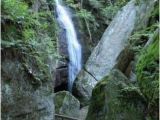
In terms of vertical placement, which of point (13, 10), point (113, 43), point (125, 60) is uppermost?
point (13, 10)

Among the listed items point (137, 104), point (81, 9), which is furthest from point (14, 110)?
point (81, 9)

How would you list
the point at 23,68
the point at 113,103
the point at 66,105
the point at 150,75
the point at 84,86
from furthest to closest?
the point at 84,86 → the point at 66,105 → the point at 23,68 → the point at 113,103 → the point at 150,75

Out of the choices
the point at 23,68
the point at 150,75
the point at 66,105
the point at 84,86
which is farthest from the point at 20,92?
the point at 84,86

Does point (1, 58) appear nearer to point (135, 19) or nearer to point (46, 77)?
point (46, 77)

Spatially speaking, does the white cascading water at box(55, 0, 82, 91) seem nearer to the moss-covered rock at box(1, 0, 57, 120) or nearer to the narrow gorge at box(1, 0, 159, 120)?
the narrow gorge at box(1, 0, 159, 120)

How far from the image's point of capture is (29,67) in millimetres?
6758

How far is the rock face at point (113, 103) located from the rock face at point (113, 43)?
565 cm

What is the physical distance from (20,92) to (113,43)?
7.93 metres

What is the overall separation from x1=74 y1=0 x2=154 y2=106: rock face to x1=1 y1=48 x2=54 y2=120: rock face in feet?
20.0

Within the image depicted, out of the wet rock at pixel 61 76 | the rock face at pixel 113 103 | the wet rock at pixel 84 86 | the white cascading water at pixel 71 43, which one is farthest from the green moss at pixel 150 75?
the white cascading water at pixel 71 43

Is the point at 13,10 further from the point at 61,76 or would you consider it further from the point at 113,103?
the point at 61,76

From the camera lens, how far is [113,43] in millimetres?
13961

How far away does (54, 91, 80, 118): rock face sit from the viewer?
1084 centimetres

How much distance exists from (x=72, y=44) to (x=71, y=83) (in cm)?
Answer: 214
